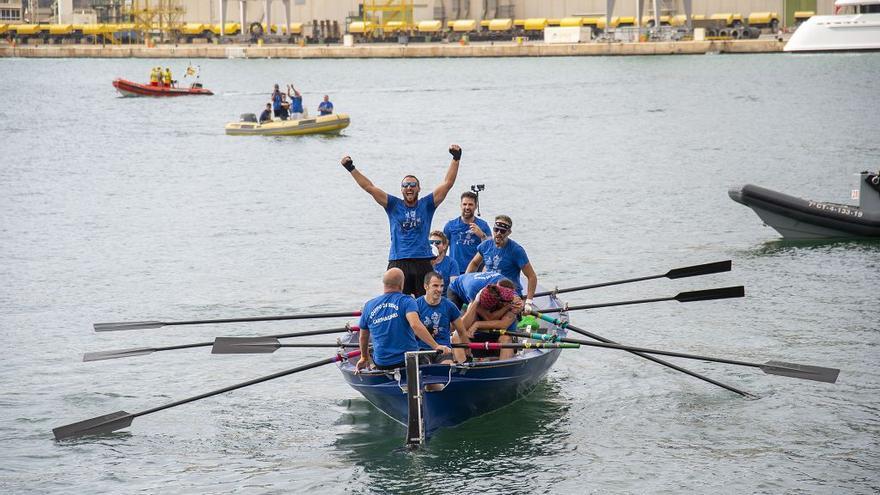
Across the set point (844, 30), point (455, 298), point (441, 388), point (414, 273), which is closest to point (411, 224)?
point (414, 273)

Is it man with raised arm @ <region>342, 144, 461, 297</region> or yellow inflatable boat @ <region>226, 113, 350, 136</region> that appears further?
yellow inflatable boat @ <region>226, 113, 350, 136</region>

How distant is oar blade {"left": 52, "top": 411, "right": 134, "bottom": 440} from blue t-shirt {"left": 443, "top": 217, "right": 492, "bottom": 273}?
518cm

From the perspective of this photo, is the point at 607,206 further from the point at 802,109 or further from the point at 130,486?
the point at 802,109

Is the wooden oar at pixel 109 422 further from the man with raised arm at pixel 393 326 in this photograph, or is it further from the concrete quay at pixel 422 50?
the concrete quay at pixel 422 50

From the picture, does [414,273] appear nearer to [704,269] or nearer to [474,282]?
[474,282]

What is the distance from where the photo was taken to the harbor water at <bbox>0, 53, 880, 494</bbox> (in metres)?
14.4

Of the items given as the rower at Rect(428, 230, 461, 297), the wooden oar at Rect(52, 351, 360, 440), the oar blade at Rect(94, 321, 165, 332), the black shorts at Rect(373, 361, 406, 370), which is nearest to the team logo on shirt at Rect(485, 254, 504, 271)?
the rower at Rect(428, 230, 461, 297)

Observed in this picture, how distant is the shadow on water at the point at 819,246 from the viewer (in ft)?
87.0

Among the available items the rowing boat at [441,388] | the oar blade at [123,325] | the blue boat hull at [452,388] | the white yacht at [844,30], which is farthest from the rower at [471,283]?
the white yacht at [844,30]

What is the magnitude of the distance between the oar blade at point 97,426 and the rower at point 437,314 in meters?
3.78

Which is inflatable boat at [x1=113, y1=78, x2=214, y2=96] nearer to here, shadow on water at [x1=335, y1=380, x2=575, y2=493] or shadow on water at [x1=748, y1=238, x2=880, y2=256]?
shadow on water at [x1=748, y1=238, x2=880, y2=256]

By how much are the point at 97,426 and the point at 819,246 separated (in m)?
17.4

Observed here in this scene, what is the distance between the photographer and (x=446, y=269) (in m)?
16.5

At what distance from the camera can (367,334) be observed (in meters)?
13.6
